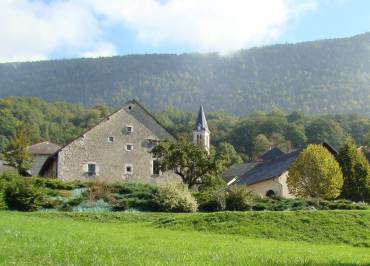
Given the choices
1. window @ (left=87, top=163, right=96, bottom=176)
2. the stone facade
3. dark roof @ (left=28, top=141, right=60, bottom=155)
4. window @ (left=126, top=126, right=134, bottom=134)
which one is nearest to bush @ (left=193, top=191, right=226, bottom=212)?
the stone facade

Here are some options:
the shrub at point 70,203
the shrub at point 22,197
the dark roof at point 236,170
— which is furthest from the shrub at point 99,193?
the dark roof at point 236,170

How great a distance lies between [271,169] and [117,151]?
14.8 metres

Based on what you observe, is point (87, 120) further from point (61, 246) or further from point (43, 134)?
point (61, 246)

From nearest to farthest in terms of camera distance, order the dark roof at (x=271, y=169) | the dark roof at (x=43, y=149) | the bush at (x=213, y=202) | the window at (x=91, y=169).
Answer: the bush at (x=213, y=202) → the dark roof at (x=271, y=169) → the window at (x=91, y=169) → the dark roof at (x=43, y=149)

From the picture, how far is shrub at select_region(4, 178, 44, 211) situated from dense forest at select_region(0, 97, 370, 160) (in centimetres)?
7273

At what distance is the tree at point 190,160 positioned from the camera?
136 ft

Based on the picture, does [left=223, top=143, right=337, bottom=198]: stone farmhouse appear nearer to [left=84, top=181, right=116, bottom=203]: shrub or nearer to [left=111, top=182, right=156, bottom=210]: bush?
[left=111, top=182, right=156, bottom=210]: bush

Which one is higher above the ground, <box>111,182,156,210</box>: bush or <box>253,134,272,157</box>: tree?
<box>253,134,272,157</box>: tree

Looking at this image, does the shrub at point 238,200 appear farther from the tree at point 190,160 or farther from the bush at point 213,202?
the tree at point 190,160

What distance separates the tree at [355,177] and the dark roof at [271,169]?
16.6 feet

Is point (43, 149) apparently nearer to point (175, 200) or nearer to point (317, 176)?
point (317, 176)

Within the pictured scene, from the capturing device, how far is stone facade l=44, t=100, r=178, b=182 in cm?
5331

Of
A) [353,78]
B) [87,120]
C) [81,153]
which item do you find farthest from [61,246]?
[353,78]

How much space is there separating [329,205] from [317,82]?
156295 millimetres
